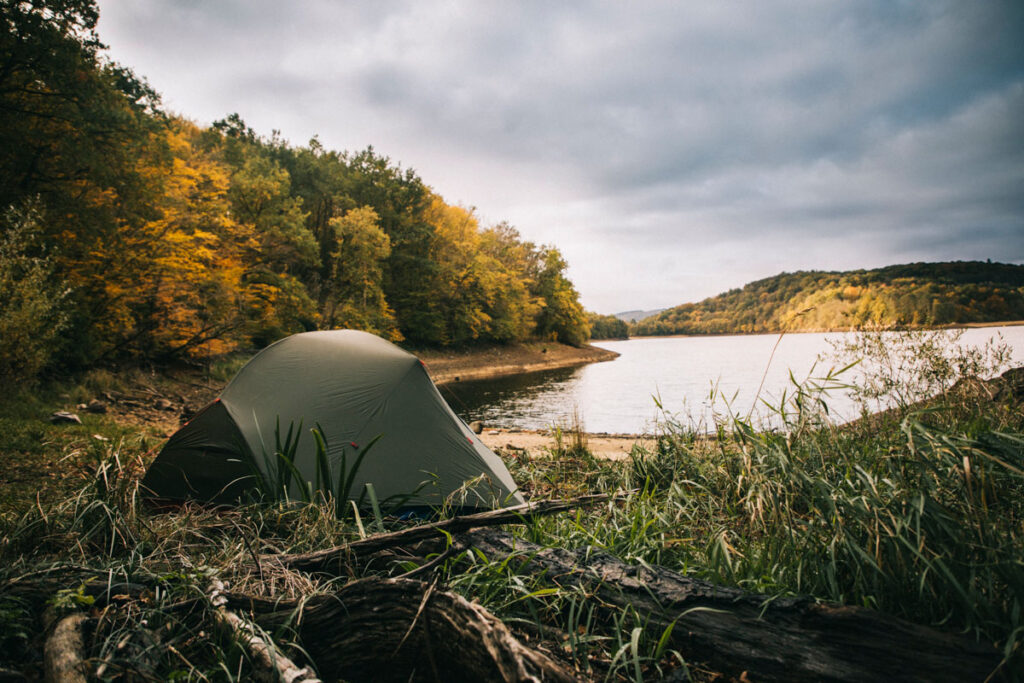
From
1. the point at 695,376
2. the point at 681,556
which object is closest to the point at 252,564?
the point at 681,556

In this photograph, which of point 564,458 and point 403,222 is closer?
point 564,458

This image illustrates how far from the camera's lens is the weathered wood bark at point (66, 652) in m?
1.61

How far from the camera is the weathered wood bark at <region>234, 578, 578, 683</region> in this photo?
1.58 m

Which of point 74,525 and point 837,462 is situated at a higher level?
point 837,462

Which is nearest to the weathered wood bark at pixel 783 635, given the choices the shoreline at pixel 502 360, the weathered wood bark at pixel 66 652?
the weathered wood bark at pixel 66 652

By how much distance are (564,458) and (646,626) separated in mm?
4735

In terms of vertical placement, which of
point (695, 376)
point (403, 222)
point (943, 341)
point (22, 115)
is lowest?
point (695, 376)

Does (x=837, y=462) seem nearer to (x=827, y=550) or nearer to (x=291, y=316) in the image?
(x=827, y=550)

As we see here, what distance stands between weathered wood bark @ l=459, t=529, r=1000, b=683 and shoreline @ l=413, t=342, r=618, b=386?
73.9ft

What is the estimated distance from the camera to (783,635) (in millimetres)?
1695

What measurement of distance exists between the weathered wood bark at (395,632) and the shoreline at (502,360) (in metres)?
22.3

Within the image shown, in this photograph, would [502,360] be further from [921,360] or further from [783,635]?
[783,635]

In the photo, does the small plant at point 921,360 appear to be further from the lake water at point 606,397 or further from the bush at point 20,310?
the bush at point 20,310

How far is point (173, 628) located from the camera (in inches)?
75.6
